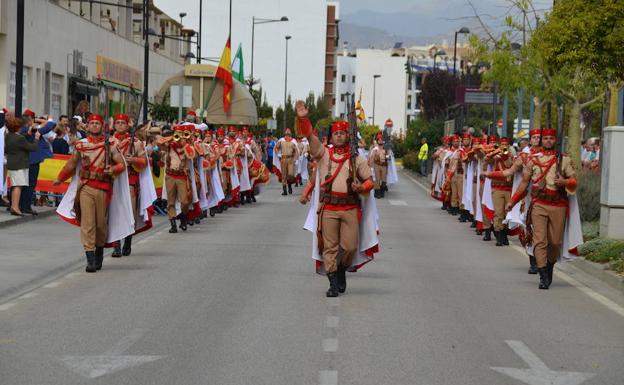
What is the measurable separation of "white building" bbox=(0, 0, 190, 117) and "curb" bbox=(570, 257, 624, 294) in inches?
540

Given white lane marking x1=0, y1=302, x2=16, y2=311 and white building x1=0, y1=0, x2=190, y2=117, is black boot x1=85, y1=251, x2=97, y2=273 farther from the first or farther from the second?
white building x1=0, y1=0, x2=190, y2=117

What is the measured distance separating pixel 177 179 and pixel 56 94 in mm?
23230

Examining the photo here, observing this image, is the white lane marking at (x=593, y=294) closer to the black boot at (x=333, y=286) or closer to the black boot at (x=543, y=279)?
the black boot at (x=543, y=279)

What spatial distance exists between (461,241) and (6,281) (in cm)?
1013

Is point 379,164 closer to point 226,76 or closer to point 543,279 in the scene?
point 226,76

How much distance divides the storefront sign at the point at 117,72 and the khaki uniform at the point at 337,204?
34.1 m

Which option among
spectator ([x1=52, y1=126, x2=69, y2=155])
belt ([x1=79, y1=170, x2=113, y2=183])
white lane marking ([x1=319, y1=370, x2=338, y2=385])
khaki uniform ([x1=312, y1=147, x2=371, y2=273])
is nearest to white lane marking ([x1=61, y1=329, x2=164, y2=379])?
white lane marking ([x1=319, y1=370, x2=338, y2=385])

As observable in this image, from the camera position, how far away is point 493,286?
1513 cm

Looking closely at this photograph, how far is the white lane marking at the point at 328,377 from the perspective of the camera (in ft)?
27.8

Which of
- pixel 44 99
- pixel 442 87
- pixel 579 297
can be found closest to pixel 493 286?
pixel 579 297

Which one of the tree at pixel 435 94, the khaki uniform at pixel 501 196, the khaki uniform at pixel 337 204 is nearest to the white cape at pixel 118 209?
the khaki uniform at pixel 337 204

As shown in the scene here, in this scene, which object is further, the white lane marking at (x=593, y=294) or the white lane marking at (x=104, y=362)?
the white lane marking at (x=593, y=294)

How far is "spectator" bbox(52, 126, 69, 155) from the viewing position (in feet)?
87.5

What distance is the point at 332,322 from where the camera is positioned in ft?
37.6
